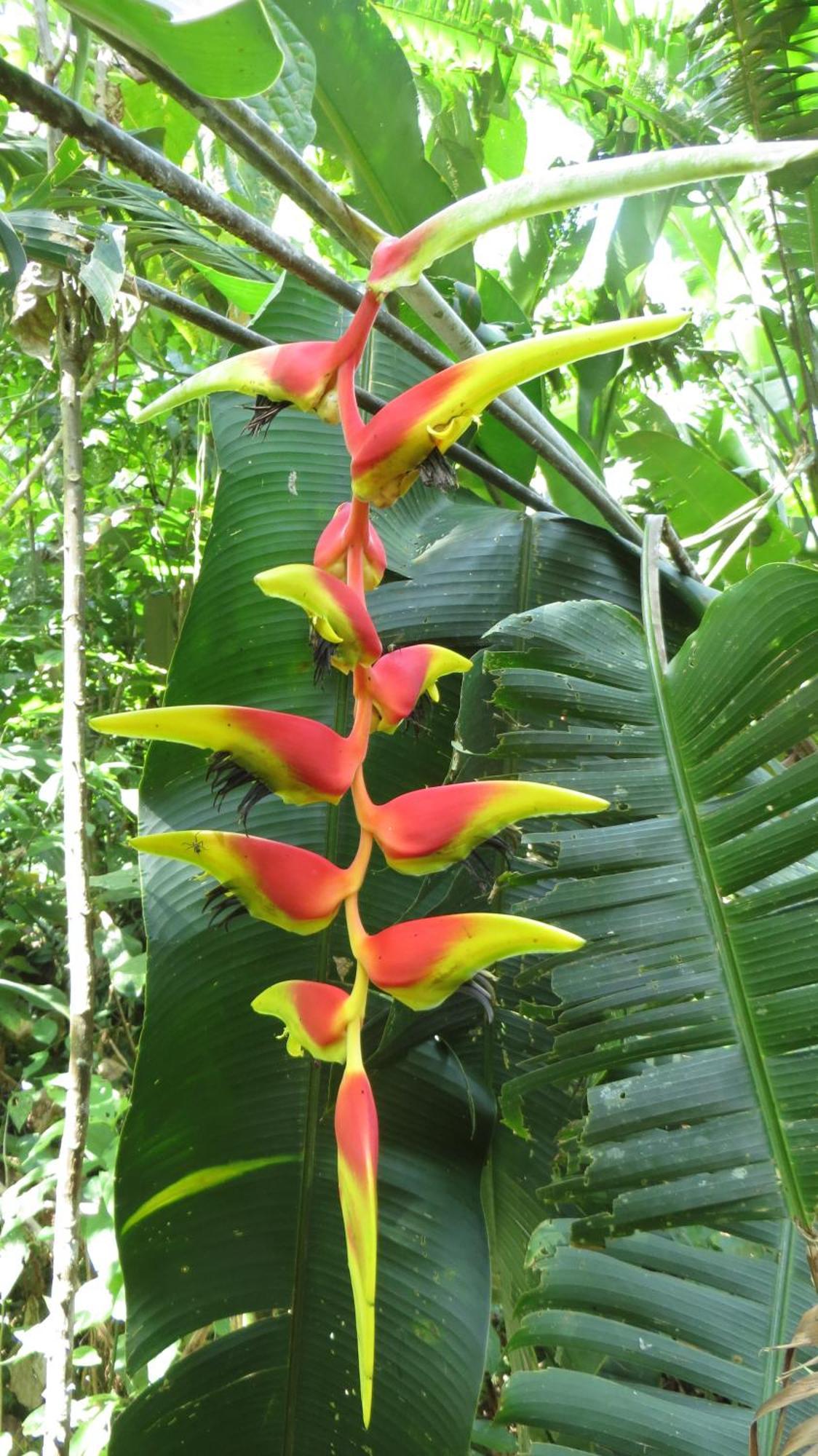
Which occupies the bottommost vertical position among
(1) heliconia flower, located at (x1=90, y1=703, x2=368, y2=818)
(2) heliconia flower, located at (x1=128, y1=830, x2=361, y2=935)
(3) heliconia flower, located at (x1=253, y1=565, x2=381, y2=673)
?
(2) heliconia flower, located at (x1=128, y1=830, x2=361, y2=935)

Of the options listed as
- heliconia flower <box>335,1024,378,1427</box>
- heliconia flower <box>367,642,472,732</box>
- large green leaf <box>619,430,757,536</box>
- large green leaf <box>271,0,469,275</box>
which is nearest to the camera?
heliconia flower <box>335,1024,378,1427</box>

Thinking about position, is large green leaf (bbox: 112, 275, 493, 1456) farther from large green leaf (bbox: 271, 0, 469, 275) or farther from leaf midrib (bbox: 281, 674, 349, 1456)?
large green leaf (bbox: 271, 0, 469, 275)

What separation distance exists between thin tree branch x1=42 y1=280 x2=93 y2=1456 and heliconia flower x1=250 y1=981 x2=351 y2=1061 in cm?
49

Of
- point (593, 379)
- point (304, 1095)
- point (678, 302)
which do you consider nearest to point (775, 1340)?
point (304, 1095)

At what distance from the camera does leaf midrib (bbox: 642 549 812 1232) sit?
45 cm

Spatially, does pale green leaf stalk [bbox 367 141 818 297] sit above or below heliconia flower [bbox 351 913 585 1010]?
above

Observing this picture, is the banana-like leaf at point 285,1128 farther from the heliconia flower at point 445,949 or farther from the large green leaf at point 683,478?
the large green leaf at point 683,478

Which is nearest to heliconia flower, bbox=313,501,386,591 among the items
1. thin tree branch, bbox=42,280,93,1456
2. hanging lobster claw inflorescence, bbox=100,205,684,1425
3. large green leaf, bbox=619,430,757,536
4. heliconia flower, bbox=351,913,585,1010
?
hanging lobster claw inflorescence, bbox=100,205,684,1425

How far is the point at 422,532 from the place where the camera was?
33.6 inches

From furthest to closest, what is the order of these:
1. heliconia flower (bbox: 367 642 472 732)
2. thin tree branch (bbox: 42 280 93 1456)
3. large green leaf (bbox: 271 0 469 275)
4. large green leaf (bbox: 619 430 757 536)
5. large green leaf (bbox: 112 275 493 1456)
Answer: large green leaf (bbox: 619 430 757 536)
large green leaf (bbox: 271 0 469 275)
thin tree branch (bbox: 42 280 93 1456)
large green leaf (bbox: 112 275 493 1456)
heliconia flower (bbox: 367 642 472 732)

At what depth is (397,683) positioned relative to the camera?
40 centimetres

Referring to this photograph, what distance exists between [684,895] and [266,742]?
0.31 meters

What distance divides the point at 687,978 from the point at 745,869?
0.08 meters

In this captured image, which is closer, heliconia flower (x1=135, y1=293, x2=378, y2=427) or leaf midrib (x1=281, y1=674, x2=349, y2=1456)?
heliconia flower (x1=135, y1=293, x2=378, y2=427)
